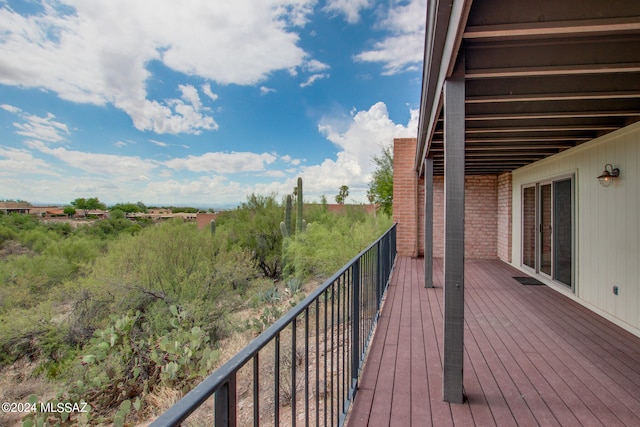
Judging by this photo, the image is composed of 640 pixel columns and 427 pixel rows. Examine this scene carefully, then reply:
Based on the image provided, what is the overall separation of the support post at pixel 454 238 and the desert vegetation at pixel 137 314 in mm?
3088

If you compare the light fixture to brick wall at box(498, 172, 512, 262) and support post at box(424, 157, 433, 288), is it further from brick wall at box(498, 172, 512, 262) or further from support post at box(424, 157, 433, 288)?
brick wall at box(498, 172, 512, 262)

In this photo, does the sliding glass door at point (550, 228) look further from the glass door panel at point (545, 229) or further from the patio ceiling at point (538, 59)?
the patio ceiling at point (538, 59)

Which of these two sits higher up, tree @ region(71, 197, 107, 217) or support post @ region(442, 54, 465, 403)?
tree @ region(71, 197, 107, 217)

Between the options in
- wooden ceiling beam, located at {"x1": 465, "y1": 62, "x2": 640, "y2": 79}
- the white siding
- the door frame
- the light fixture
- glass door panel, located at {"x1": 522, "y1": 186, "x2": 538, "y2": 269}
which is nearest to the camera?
wooden ceiling beam, located at {"x1": 465, "y1": 62, "x2": 640, "y2": 79}

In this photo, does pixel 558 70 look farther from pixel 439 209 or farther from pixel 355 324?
pixel 439 209

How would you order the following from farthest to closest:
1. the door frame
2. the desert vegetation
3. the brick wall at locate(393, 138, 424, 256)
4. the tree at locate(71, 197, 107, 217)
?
1. the tree at locate(71, 197, 107, 217)
2. the brick wall at locate(393, 138, 424, 256)
3. the desert vegetation
4. the door frame

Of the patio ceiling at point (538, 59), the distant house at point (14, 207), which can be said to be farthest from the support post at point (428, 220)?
the distant house at point (14, 207)

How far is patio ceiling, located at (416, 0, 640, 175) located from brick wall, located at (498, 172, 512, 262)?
3.97 m

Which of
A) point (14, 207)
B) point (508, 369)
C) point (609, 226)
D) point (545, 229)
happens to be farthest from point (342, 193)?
point (508, 369)

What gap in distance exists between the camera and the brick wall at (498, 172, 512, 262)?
7.24 metres

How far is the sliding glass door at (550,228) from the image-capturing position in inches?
186

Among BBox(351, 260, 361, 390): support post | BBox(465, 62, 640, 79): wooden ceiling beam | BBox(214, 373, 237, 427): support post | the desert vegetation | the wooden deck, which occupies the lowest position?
the desert vegetation

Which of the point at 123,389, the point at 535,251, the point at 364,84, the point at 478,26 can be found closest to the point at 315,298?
the point at 478,26

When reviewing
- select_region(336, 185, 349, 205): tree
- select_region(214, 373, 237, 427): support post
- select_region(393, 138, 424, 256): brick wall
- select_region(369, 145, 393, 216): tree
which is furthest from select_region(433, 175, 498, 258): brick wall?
select_region(336, 185, 349, 205): tree
